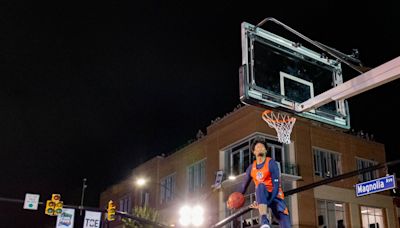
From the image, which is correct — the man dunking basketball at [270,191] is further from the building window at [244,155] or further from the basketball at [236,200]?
the building window at [244,155]

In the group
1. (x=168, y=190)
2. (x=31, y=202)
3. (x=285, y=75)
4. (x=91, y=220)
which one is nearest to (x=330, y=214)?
(x=168, y=190)

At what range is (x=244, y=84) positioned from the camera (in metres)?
9.08

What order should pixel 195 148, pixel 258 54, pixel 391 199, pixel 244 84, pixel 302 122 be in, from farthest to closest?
pixel 195 148 < pixel 391 199 < pixel 302 122 < pixel 258 54 < pixel 244 84

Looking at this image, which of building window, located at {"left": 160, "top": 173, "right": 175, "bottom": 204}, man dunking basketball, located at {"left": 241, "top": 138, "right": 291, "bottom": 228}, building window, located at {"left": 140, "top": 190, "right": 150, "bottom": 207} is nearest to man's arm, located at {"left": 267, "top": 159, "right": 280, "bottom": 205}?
man dunking basketball, located at {"left": 241, "top": 138, "right": 291, "bottom": 228}

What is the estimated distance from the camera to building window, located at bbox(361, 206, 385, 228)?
36531 millimetres

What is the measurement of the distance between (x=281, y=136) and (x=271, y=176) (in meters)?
3.88

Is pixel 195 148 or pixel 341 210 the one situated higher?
pixel 195 148

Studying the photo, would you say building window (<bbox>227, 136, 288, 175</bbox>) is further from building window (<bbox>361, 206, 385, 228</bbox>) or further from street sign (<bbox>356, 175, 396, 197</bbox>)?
street sign (<bbox>356, 175, 396, 197</bbox>)

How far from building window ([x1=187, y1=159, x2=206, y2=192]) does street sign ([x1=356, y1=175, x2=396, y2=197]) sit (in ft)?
75.8

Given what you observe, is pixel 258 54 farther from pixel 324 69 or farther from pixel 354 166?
pixel 354 166

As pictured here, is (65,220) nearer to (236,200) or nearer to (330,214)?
(330,214)

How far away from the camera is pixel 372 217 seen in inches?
1467

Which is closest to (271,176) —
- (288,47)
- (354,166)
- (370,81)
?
(370,81)

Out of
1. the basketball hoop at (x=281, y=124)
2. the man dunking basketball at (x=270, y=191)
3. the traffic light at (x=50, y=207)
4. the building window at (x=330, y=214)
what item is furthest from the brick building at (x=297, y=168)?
the man dunking basketball at (x=270, y=191)
